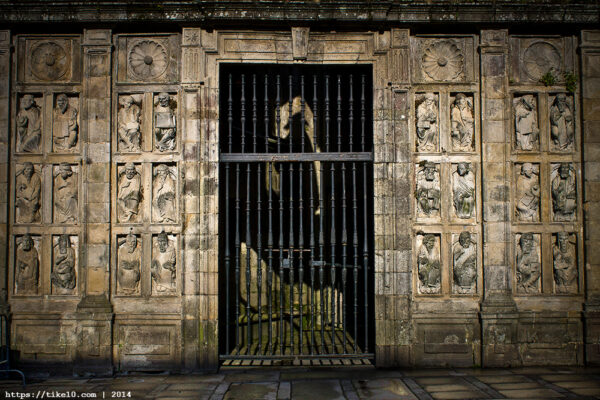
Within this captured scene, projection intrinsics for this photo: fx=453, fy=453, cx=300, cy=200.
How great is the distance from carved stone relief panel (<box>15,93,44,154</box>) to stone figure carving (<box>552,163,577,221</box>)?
808cm

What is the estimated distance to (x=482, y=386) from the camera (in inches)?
235

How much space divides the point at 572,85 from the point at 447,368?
4806 mm

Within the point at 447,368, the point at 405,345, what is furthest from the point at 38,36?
the point at 447,368

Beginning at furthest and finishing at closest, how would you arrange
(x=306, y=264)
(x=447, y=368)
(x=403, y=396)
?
(x=306, y=264) → (x=447, y=368) → (x=403, y=396)

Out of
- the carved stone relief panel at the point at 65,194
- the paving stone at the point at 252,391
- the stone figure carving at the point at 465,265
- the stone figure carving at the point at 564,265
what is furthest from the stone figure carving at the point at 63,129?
the stone figure carving at the point at 564,265

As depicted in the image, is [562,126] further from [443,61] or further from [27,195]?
[27,195]

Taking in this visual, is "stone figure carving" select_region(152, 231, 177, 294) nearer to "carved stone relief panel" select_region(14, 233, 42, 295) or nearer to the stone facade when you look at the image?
the stone facade

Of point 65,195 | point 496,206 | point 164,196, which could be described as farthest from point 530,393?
point 65,195

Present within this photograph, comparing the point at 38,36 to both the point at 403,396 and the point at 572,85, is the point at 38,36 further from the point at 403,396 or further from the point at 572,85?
the point at 572,85

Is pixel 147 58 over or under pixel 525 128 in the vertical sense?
over

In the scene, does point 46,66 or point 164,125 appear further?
point 46,66

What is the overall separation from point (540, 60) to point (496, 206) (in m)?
2.46

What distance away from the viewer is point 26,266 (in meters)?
6.96

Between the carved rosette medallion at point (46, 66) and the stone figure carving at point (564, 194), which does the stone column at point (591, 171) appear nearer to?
the stone figure carving at point (564, 194)
